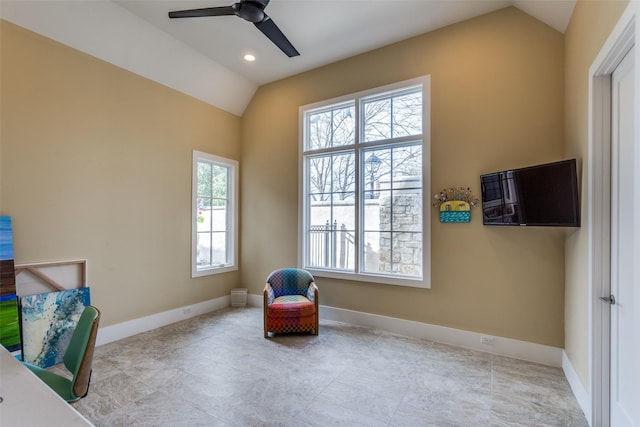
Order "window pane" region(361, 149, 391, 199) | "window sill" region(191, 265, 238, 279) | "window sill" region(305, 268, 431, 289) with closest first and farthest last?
"window sill" region(305, 268, 431, 289) < "window pane" region(361, 149, 391, 199) < "window sill" region(191, 265, 238, 279)

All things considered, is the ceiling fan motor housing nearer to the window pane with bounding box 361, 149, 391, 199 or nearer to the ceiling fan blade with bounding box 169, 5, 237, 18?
the ceiling fan blade with bounding box 169, 5, 237, 18

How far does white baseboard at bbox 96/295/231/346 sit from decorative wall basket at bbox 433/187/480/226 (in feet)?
11.9

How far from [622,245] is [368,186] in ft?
8.60

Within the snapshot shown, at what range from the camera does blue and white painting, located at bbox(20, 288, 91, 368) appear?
2805 millimetres

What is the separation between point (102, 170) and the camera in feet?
11.4

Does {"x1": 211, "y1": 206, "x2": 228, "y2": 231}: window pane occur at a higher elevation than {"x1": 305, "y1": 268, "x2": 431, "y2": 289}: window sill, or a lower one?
higher

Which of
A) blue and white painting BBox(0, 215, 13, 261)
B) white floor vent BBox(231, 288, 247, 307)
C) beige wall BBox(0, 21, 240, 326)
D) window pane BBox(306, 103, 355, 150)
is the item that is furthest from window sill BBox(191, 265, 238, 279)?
window pane BBox(306, 103, 355, 150)

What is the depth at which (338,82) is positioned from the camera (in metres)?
4.29

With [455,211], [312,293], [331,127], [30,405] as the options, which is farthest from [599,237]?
[331,127]

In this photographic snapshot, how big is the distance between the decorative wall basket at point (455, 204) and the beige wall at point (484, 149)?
89 millimetres

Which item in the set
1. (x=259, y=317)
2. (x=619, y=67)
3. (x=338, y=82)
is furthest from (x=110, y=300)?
(x=619, y=67)

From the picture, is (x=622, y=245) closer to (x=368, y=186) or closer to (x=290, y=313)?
(x=368, y=186)

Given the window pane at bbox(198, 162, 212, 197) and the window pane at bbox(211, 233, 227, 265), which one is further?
the window pane at bbox(211, 233, 227, 265)

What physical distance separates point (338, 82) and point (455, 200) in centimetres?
234
